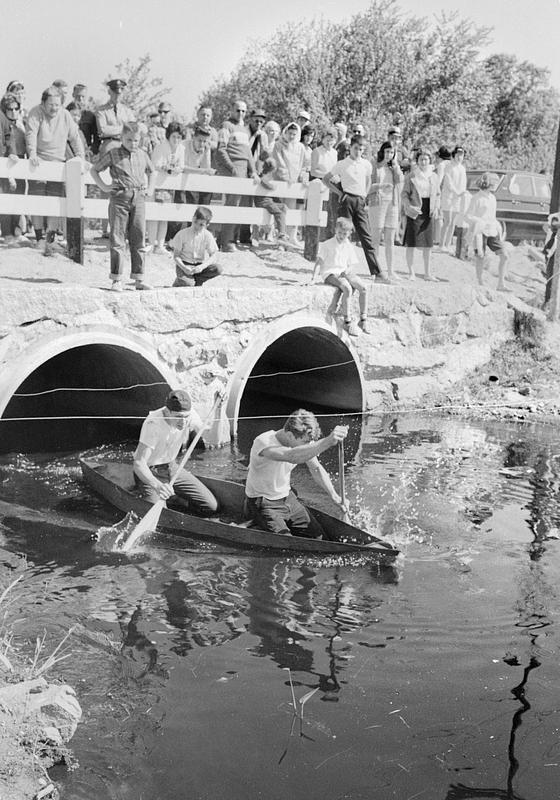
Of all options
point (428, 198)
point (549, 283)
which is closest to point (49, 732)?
point (428, 198)

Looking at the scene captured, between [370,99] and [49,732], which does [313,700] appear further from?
[370,99]

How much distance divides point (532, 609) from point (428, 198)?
10577 mm

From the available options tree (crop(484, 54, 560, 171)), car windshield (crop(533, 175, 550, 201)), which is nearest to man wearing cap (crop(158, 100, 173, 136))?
car windshield (crop(533, 175, 550, 201))

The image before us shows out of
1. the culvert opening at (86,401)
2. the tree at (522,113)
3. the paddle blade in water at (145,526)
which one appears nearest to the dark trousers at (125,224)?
the culvert opening at (86,401)

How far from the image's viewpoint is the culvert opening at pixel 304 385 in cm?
1502

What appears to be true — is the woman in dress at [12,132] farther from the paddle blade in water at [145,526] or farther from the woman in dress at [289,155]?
the paddle blade in water at [145,526]

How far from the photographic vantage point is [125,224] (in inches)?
492

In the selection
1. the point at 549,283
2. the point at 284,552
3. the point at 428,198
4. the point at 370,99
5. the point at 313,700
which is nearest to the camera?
the point at 313,700

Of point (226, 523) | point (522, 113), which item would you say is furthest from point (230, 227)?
point (522, 113)

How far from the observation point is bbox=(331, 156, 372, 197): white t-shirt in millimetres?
14992

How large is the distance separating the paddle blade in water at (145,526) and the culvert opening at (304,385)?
4494mm

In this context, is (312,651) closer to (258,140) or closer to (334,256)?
(334,256)

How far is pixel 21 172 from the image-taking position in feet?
40.2

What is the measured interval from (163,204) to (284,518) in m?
6.57
